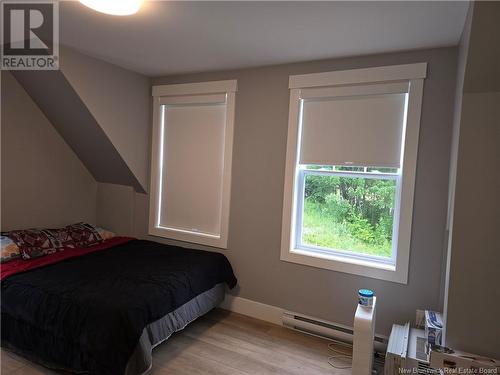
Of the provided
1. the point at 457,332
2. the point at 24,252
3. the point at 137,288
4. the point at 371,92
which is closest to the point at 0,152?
the point at 24,252

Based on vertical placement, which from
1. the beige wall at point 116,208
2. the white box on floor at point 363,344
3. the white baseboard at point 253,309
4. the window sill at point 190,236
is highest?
the beige wall at point 116,208

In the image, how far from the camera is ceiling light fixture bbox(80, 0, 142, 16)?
1814 mm

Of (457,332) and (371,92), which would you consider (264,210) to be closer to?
A: (371,92)

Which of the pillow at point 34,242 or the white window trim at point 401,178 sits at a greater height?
the white window trim at point 401,178

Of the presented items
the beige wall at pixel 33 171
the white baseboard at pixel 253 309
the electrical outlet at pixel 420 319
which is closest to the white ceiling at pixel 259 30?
the beige wall at pixel 33 171

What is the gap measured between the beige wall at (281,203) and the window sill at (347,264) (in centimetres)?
5

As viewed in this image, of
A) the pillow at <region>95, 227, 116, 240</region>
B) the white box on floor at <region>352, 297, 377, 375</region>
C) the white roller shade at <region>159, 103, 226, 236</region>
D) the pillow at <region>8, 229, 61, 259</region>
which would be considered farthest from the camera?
the pillow at <region>95, 227, 116, 240</region>

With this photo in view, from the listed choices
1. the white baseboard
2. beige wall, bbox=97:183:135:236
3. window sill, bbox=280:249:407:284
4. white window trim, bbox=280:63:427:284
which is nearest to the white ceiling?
white window trim, bbox=280:63:427:284

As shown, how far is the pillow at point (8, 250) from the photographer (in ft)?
8.64

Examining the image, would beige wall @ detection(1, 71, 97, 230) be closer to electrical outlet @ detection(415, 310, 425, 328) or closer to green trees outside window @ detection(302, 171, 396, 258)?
green trees outside window @ detection(302, 171, 396, 258)

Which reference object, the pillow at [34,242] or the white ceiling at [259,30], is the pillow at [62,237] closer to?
the pillow at [34,242]

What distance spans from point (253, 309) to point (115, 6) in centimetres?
276

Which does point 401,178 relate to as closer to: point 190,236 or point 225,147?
point 225,147

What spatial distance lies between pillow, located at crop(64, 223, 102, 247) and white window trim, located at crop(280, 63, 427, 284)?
6.81 feet
